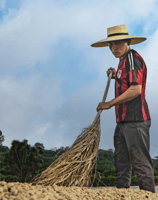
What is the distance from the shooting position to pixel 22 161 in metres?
6.43

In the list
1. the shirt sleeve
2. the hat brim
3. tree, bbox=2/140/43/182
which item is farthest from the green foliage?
the shirt sleeve

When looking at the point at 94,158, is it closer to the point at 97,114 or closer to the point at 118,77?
the point at 97,114

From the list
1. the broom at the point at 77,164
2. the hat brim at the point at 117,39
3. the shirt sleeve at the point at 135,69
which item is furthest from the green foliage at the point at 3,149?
the shirt sleeve at the point at 135,69

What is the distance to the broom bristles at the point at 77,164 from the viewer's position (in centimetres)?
375

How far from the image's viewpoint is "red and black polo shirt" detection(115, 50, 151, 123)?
4.07 m

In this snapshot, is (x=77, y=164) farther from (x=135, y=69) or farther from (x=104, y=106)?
(x=135, y=69)

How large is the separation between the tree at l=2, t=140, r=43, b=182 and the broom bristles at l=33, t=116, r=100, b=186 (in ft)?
8.40

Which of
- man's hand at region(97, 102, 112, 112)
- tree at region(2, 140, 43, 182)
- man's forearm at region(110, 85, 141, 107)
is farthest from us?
tree at region(2, 140, 43, 182)

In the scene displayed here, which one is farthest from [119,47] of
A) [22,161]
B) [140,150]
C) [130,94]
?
[22,161]

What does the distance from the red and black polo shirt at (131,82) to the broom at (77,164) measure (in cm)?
46

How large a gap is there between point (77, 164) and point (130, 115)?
121 cm

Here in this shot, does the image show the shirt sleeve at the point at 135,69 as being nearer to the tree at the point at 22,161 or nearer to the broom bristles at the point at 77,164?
the broom bristles at the point at 77,164

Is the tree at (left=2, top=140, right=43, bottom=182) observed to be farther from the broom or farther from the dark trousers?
the dark trousers

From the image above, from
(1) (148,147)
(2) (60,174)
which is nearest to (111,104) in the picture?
(1) (148,147)
